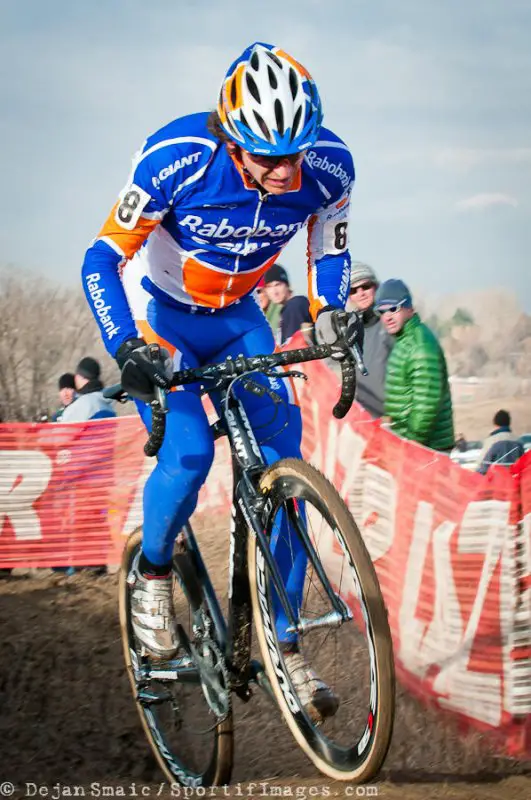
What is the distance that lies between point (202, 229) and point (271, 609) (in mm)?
1654

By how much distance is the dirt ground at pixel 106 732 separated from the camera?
458 cm

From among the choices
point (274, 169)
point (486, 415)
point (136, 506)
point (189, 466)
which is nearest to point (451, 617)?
point (189, 466)

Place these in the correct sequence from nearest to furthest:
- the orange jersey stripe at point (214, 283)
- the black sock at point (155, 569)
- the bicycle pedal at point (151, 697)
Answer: the orange jersey stripe at point (214, 283)
the black sock at point (155, 569)
the bicycle pedal at point (151, 697)

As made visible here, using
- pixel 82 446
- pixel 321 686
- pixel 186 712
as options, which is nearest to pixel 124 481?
pixel 82 446

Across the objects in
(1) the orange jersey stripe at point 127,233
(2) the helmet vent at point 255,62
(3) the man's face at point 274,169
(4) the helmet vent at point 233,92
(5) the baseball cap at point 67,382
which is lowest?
(5) the baseball cap at point 67,382

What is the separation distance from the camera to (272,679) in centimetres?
413

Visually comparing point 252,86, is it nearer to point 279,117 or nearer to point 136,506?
point 279,117

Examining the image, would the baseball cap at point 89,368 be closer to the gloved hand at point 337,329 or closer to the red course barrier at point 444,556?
the red course barrier at point 444,556

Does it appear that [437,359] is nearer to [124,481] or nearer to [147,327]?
[147,327]

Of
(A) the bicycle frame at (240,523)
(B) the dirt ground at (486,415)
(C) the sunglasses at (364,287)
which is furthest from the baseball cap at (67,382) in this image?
(B) the dirt ground at (486,415)

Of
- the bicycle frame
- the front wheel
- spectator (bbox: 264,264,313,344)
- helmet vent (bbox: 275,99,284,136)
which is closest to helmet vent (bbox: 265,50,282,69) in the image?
helmet vent (bbox: 275,99,284,136)

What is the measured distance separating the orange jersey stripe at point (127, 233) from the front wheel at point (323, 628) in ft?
3.71

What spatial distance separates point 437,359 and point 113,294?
10.2 ft

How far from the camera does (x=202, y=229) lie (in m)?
4.36
